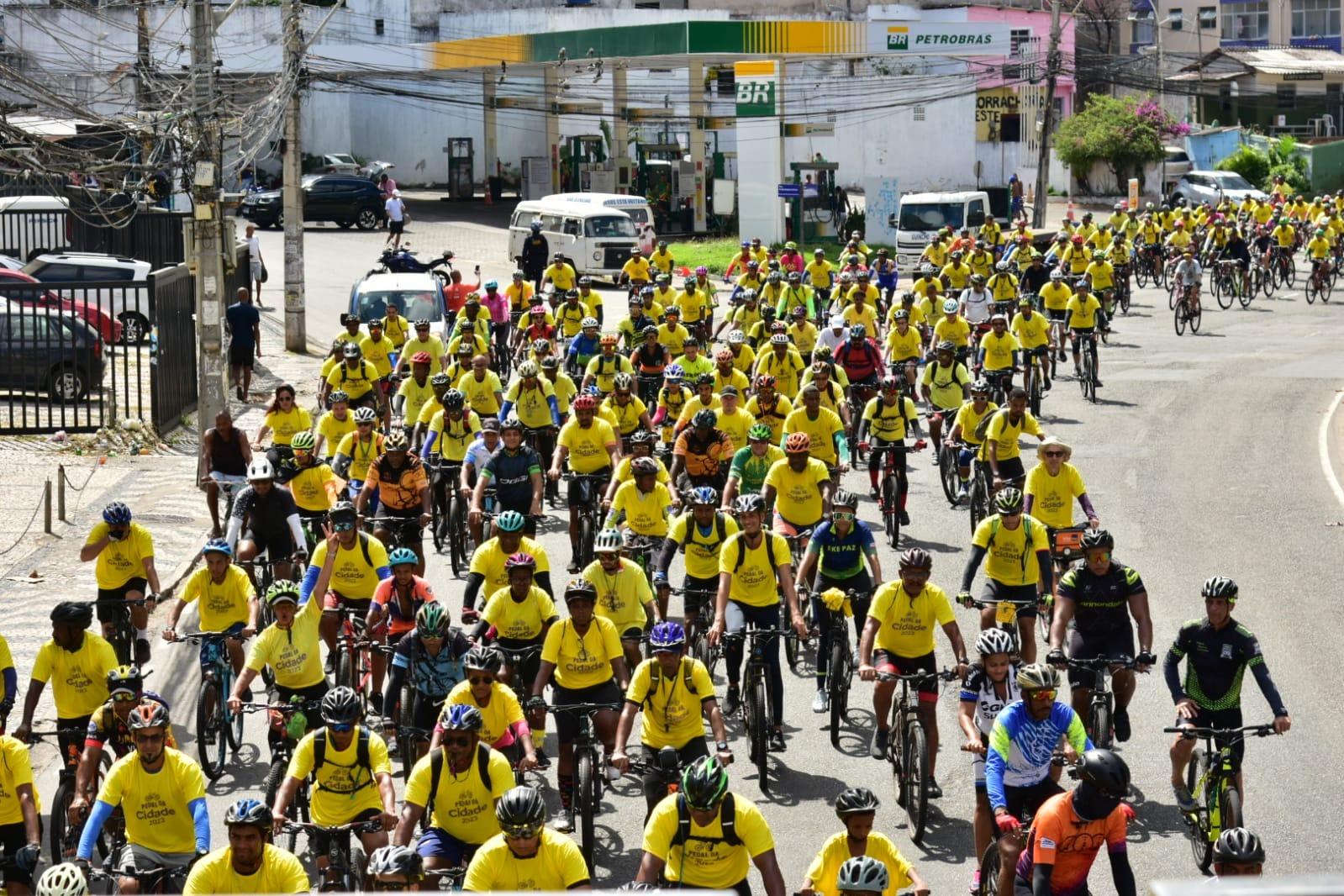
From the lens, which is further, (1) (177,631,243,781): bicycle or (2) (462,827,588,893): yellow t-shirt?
(1) (177,631,243,781): bicycle

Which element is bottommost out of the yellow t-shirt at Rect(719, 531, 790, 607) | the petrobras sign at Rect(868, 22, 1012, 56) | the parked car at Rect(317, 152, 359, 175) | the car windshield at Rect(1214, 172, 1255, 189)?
the yellow t-shirt at Rect(719, 531, 790, 607)

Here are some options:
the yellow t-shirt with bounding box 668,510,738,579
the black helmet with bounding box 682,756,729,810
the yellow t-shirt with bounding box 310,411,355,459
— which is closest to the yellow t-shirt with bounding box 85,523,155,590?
the yellow t-shirt with bounding box 668,510,738,579

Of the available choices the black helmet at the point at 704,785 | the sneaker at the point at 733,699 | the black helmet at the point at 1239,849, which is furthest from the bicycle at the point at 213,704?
the black helmet at the point at 1239,849

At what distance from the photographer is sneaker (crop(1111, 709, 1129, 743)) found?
1250 centimetres

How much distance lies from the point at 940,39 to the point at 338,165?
71.1 ft

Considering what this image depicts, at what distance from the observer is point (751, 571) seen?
42.1ft

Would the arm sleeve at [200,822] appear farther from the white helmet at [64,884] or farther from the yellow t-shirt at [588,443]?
the yellow t-shirt at [588,443]

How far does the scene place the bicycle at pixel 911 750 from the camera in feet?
36.7

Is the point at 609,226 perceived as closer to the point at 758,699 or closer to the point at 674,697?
the point at 758,699

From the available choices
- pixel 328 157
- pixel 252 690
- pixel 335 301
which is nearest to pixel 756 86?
pixel 335 301

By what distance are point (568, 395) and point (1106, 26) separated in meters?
76.0

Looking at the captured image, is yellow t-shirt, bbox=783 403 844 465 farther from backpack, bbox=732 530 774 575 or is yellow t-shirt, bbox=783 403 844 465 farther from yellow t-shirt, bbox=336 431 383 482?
backpack, bbox=732 530 774 575

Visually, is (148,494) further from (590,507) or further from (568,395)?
(590,507)

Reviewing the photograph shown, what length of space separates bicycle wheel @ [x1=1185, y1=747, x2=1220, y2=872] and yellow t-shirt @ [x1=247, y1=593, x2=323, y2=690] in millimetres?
5460
